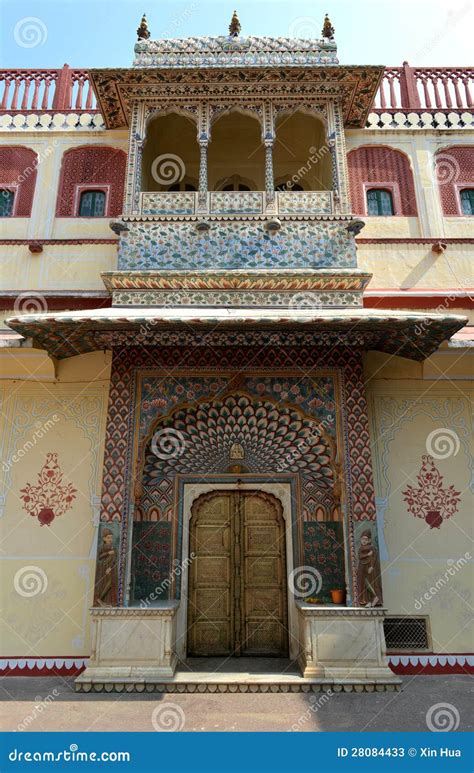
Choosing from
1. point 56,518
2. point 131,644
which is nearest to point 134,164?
point 56,518

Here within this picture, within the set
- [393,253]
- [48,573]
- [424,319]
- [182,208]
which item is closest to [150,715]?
[48,573]

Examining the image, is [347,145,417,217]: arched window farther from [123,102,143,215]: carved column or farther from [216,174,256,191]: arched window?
[123,102,143,215]: carved column

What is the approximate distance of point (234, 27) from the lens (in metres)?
8.37

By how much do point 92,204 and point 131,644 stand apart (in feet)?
20.8

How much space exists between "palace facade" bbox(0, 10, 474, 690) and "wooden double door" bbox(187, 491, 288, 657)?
0.02m

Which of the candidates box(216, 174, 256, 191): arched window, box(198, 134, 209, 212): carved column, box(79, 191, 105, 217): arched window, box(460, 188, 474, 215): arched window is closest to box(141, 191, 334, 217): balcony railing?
box(198, 134, 209, 212): carved column

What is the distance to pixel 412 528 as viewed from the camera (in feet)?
22.7

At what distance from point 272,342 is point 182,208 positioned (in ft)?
7.78

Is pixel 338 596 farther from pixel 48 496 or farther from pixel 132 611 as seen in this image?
pixel 48 496

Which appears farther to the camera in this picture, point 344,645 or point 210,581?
point 210,581

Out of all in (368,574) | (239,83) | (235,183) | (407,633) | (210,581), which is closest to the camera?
(368,574)

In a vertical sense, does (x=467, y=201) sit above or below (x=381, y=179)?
below

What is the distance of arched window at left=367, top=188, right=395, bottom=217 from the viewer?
866cm

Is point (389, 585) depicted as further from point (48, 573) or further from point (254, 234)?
point (254, 234)
